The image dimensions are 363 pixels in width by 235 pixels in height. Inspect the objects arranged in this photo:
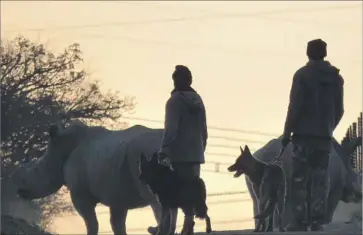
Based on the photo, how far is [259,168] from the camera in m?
19.3

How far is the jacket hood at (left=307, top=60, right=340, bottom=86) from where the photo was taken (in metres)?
18.4

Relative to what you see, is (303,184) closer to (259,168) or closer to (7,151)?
(259,168)

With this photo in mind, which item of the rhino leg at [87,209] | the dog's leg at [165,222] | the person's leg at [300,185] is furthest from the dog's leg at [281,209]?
the rhino leg at [87,209]

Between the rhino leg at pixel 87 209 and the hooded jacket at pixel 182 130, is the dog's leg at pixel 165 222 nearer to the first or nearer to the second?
the hooded jacket at pixel 182 130

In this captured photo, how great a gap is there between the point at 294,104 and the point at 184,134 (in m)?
1.32

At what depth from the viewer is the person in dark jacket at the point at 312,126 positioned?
18.3 meters

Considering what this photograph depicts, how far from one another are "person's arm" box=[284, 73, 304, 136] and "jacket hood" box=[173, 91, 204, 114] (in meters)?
1.06

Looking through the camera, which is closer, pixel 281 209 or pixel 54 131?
pixel 281 209

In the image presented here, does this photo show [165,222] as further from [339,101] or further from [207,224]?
[339,101]

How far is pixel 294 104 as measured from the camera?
720 inches

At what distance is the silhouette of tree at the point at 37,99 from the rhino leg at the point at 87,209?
28.0 m

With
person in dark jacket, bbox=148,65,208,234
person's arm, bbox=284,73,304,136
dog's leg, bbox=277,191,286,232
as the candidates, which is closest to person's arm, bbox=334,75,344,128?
person's arm, bbox=284,73,304,136

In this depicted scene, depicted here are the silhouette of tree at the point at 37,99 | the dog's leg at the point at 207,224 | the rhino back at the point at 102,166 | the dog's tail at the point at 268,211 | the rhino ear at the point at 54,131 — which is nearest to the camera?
the dog's leg at the point at 207,224

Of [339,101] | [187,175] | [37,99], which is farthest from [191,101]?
[37,99]
